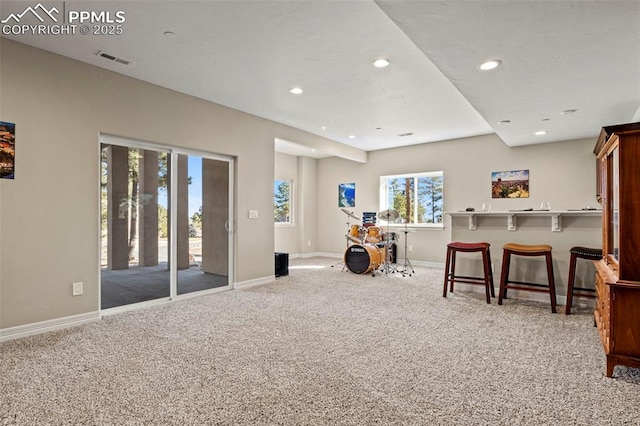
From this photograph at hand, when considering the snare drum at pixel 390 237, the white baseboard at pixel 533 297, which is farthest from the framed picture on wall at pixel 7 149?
the snare drum at pixel 390 237

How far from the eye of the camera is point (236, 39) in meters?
3.02

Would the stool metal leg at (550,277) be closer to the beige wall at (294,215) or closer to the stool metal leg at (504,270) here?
the stool metal leg at (504,270)

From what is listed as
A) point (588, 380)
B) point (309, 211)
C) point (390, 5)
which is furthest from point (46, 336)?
point (309, 211)

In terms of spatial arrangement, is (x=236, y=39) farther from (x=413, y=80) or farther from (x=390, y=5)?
(x=413, y=80)

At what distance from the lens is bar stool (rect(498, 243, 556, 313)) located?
392 cm

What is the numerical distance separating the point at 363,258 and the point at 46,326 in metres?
4.51

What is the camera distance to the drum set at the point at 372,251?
20.2ft

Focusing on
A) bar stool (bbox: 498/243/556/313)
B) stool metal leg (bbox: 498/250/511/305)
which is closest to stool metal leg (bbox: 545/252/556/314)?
bar stool (bbox: 498/243/556/313)

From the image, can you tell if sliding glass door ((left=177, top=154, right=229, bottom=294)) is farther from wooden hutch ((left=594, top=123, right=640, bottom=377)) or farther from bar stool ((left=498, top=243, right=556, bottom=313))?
wooden hutch ((left=594, top=123, right=640, bottom=377))

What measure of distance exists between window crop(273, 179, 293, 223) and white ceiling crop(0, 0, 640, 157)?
3.68 m

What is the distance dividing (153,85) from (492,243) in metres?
4.84

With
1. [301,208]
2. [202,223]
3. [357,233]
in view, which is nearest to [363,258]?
[357,233]

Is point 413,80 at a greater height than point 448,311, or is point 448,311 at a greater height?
point 413,80

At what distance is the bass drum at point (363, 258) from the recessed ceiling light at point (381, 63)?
3.40 meters
